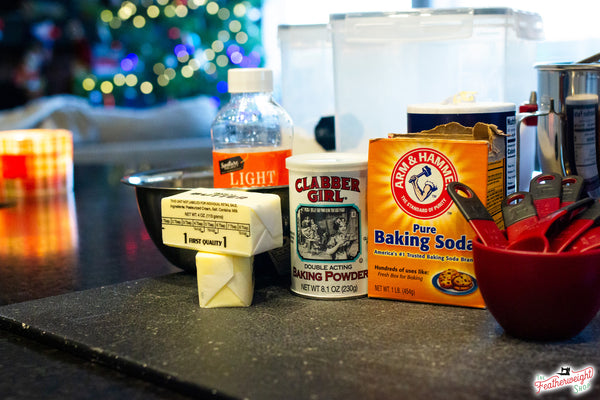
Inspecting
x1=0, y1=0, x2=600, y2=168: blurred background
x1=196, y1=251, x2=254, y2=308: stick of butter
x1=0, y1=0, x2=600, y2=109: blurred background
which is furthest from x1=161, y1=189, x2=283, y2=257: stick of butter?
x1=0, y1=0, x2=600, y2=109: blurred background

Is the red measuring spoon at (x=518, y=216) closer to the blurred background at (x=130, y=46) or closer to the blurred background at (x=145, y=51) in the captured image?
the blurred background at (x=145, y=51)

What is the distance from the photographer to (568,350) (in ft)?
1.92

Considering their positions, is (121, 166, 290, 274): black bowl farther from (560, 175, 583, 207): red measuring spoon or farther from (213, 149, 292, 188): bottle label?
(560, 175, 583, 207): red measuring spoon

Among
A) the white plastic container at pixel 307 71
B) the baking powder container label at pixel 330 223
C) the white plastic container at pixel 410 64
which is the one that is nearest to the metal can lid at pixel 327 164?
the baking powder container label at pixel 330 223

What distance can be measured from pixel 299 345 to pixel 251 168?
268mm

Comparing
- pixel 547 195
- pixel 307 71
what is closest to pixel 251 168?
pixel 547 195

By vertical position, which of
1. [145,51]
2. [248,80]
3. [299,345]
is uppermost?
[145,51]

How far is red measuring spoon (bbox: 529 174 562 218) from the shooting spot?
66 cm

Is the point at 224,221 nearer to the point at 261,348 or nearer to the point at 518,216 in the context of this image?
the point at 261,348

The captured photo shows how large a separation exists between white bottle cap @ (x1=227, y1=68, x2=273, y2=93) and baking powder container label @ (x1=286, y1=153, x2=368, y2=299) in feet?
0.47

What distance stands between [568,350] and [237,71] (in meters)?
0.48

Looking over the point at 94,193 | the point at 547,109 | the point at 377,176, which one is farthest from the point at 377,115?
the point at 94,193

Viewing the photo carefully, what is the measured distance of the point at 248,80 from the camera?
832mm

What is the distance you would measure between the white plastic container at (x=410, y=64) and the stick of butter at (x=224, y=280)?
412mm
